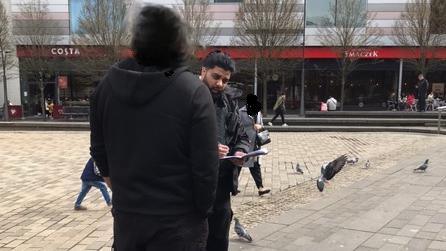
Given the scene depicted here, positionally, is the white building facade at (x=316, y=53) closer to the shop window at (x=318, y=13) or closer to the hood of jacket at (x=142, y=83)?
the shop window at (x=318, y=13)

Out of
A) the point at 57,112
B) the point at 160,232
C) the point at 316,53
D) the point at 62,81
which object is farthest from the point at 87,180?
the point at 62,81

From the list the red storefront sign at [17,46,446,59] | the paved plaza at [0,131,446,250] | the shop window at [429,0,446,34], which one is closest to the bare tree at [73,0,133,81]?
the red storefront sign at [17,46,446,59]

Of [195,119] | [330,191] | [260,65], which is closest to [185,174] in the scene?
[195,119]

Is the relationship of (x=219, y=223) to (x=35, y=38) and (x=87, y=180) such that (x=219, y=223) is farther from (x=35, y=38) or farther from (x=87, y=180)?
(x=35, y=38)

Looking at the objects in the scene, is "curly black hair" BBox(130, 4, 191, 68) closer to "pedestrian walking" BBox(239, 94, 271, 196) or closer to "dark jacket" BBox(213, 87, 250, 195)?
"dark jacket" BBox(213, 87, 250, 195)

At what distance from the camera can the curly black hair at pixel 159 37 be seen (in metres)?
2.02

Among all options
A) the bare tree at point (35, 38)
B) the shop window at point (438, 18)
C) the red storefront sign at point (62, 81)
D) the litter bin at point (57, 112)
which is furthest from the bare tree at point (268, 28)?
the red storefront sign at point (62, 81)

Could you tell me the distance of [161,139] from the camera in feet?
6.52

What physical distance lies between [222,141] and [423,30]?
84.9ft

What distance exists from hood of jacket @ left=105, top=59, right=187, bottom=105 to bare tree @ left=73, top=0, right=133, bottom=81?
23.5 m

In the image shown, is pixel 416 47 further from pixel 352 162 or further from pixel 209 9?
pixel 352 162

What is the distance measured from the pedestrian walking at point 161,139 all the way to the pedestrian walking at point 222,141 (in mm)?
891

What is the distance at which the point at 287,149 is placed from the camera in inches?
477

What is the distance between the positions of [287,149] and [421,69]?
17.3 meters
